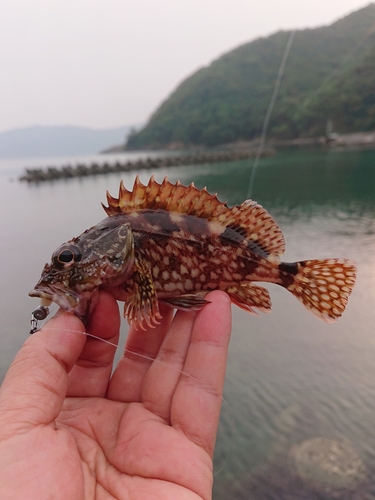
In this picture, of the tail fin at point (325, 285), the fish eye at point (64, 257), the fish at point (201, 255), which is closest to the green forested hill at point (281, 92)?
the tail fin at point (325, 285)

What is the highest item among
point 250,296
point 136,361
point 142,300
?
point 142,300

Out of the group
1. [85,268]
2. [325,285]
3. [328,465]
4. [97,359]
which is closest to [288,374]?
[328,465]

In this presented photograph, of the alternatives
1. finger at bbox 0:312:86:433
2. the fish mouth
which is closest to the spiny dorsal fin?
the fish mouth

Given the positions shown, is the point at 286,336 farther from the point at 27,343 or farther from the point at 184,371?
the point at 27,343

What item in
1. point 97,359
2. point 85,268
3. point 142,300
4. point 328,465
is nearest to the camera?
point 85,268

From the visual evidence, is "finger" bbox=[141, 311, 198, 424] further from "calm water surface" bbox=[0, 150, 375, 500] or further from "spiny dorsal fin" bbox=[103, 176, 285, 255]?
"calm water surface" bbox=[0, 150, 375, 500]

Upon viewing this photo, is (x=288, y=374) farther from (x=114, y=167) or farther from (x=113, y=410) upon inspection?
(x=114, y=167)
